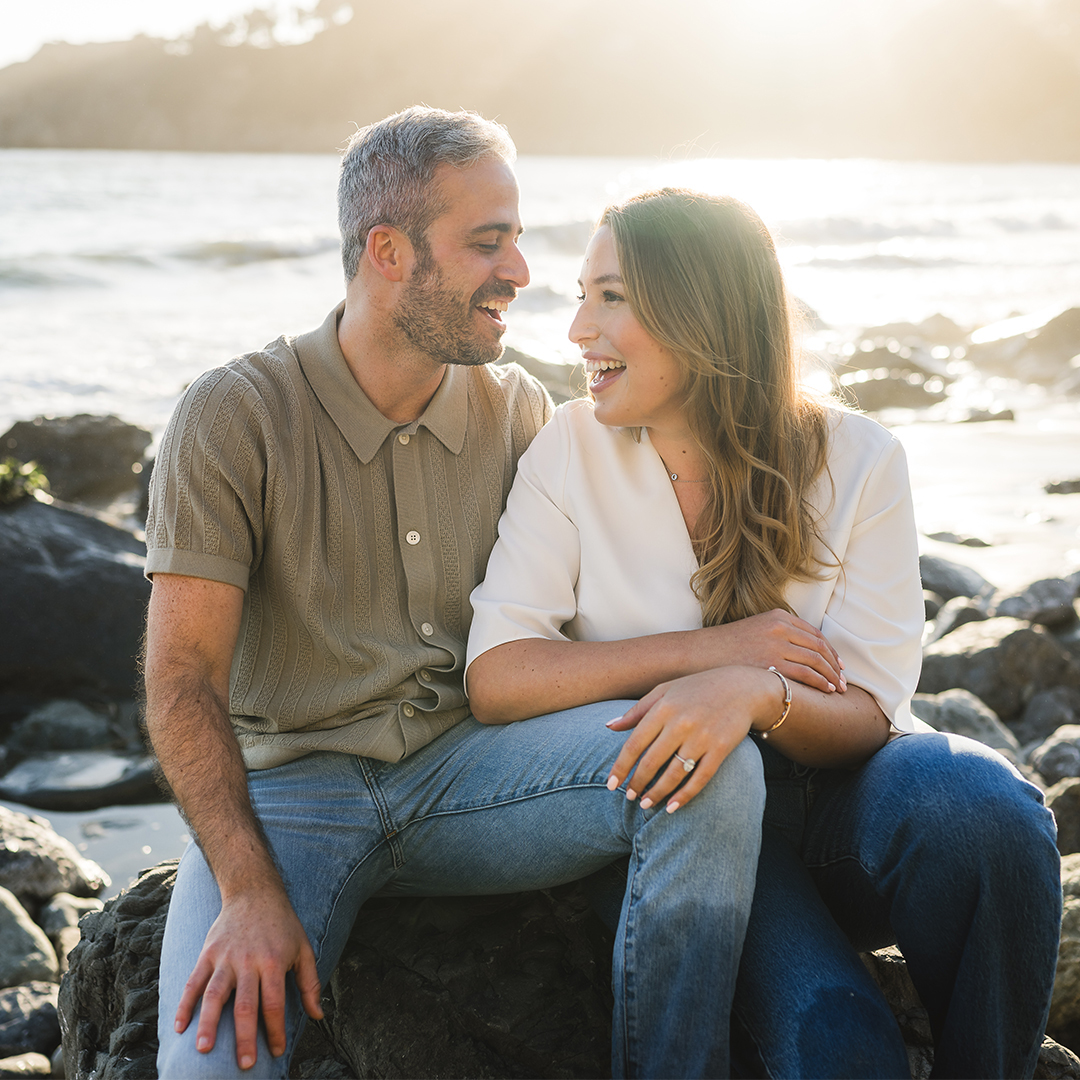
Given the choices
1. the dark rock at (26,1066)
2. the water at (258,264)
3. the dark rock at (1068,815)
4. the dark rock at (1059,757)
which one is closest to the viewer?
the dark rock at (26,1066)

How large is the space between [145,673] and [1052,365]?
44.6 ft

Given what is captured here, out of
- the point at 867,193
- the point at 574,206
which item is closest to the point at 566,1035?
the point at 574,206

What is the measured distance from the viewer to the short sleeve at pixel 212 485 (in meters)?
2.27

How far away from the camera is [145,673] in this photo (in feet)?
7.43

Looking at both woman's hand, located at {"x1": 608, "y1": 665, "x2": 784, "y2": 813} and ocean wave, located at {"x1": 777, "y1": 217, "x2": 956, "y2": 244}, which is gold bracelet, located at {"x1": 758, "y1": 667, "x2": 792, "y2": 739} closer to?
woman's hand, located at {"x1": 608, "y1": 665, "x2": 784, "y2": 813}

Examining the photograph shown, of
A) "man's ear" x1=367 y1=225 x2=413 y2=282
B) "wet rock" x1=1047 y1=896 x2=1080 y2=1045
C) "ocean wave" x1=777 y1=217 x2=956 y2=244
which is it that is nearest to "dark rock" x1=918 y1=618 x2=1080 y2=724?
"wet rock" x1=1047 y1=896 x2=1080 y2=1045

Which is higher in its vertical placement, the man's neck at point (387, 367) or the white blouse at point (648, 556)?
the man's neck at point (387, 367)

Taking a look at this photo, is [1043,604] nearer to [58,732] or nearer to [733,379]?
[733,379]

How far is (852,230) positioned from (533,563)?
32049 mm

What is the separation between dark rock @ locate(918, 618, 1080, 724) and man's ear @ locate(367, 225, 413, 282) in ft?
11.9

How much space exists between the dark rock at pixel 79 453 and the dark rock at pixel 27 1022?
564 cm

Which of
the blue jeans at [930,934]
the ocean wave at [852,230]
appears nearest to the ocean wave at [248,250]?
the ocean wave at [852,230]

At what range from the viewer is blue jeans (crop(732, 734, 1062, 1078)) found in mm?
1857

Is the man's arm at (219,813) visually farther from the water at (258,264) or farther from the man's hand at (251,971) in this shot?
the water at (258,264)
